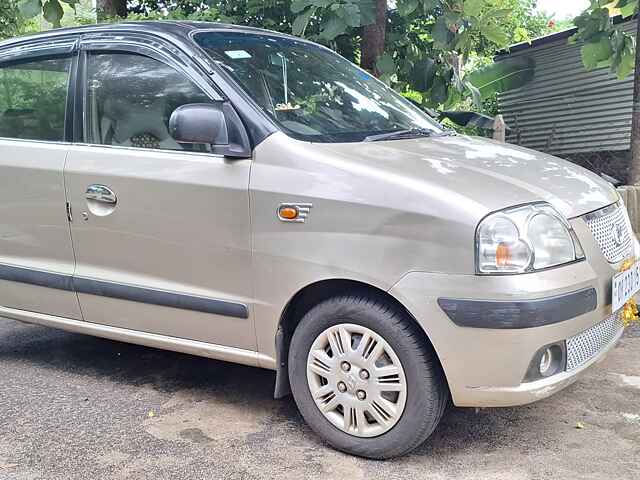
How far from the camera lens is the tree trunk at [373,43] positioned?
6.67 metres

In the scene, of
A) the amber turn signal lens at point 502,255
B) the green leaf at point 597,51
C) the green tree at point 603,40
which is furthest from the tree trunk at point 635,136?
the amber turn signal lens at point 502,255

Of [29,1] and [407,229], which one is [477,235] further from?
[29,1]

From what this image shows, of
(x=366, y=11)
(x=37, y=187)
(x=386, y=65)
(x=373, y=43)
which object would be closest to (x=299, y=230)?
(x=37, y=187)

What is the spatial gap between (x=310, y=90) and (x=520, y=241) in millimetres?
1452

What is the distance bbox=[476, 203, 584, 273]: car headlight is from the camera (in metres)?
2.72

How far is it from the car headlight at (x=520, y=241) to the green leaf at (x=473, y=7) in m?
3.26

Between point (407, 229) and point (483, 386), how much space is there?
67 centimetres

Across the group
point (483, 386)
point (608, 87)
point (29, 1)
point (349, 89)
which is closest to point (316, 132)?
point (349, 89)

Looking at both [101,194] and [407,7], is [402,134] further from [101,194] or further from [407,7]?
[407,7]

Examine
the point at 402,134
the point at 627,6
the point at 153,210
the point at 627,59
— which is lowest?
the point at 153,210

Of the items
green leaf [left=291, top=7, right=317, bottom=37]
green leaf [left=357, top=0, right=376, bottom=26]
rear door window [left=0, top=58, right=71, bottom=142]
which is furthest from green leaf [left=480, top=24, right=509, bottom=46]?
rear door window [left=0, top=58, right=71, bottom=142]

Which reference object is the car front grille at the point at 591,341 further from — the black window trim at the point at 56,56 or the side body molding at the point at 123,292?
the black window trim at the point at 56,56

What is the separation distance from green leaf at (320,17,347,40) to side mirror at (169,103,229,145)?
106 inches

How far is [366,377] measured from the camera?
2998mm
